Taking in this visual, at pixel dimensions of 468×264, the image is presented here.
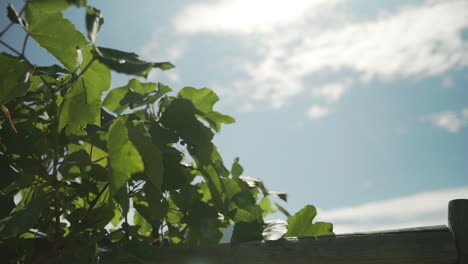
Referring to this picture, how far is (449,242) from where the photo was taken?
0.94 m

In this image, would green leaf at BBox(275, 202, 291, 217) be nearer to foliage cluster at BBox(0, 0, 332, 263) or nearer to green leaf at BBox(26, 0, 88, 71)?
foliage cluster at BBox(0, 0, 332, 263)

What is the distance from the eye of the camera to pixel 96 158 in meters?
0.97

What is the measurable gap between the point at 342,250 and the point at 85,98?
2.48 ft

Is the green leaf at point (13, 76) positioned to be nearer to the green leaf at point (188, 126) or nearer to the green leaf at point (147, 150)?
the green leaf at point (147, 150)

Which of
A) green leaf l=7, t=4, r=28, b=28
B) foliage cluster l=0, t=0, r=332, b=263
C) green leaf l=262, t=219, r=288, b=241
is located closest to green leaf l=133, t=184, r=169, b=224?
foliage cluster l=0, t=0, r=332, b=263

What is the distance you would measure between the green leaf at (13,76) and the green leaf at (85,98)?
0.14m

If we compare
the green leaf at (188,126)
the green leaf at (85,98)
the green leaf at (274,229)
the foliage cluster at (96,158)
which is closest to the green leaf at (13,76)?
the foliage cluster at (96,158)

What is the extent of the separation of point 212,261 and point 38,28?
699 millimetres

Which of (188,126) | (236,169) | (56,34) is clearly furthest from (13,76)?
(236,169)

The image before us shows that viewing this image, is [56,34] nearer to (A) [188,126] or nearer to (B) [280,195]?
(A) [188,126]

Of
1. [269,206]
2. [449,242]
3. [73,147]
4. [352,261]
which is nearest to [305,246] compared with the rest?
[352,261]

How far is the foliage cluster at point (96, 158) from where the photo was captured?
81cm

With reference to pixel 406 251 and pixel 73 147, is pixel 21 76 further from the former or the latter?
pixel 406 251

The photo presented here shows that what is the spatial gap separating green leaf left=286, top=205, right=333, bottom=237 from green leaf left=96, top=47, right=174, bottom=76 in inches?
25.6
